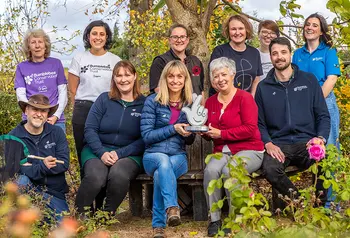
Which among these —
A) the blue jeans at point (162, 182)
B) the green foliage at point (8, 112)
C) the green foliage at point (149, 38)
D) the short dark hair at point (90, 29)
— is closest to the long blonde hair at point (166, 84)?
the blue jeans at point (162, 182)

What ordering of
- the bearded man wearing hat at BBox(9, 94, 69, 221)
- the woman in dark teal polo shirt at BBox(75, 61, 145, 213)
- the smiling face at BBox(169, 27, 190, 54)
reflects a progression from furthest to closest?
the smiling face at BBox(169, 27, 190, 54) < the woman in dark teal polo shirt at BBox(75, 61, 145, 213) < the bearded man wearing hat at BBox(9, 94, 69, 221)

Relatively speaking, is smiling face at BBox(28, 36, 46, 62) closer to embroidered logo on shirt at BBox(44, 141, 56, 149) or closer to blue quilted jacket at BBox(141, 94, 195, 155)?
embroidered logo on shirt at BBox(44, 141, 56, 149)

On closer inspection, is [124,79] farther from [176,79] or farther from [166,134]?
[166,134]

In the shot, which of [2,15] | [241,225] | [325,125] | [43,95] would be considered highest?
[2,15]

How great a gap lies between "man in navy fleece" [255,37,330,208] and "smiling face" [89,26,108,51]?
1.54m

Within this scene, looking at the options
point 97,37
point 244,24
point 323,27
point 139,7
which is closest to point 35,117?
point 97,37

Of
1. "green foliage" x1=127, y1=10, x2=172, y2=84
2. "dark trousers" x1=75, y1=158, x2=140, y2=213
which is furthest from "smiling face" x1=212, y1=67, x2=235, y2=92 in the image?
"green foliage" x1=127, y1=10, x2=172, y2=84

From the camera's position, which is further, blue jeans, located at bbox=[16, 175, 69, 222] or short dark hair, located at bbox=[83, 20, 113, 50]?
short dark hair, located at bbox=[83, 20, 113, 50]

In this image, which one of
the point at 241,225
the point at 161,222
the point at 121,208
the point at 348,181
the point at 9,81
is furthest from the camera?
the point at 9,81

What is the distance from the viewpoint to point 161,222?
471cm

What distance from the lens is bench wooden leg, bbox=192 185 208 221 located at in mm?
5289

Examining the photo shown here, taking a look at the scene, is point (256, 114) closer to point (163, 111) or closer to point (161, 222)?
point (163, 111)

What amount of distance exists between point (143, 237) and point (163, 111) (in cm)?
108

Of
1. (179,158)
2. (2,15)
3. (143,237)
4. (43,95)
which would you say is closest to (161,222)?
(143,237)
